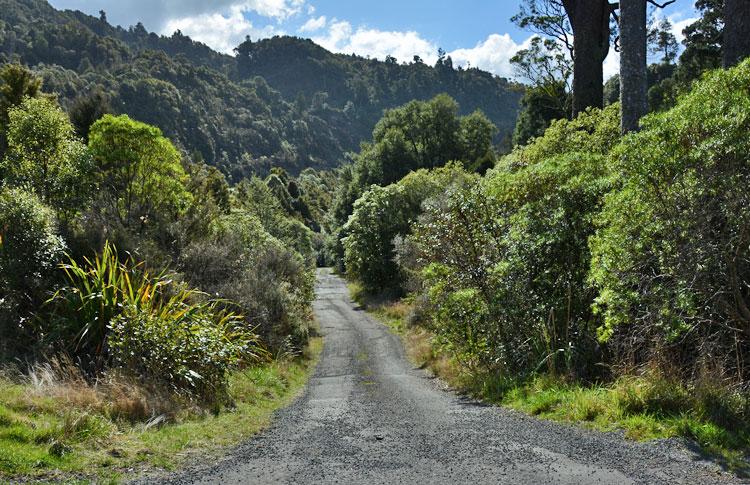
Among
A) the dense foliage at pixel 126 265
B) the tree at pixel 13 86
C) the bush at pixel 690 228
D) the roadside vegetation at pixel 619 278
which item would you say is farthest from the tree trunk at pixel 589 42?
the tree at pixel 13 86

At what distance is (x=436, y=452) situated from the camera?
6406 mm

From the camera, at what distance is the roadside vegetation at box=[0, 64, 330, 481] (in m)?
6.77

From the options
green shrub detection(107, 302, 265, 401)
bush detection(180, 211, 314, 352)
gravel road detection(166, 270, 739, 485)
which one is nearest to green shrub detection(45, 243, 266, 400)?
green shrub detection(107, 302, 265, 401)

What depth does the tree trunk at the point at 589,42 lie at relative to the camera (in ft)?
56.7

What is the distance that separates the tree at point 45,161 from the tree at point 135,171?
3.33 feet

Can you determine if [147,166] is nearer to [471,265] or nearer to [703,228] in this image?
[471,265]

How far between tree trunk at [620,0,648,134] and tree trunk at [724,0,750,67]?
1.59m

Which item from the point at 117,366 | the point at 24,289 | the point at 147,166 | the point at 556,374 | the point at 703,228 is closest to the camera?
the point at 703,228

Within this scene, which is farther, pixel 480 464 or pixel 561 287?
pixel 561 287

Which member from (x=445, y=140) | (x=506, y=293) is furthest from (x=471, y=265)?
(x=445, y=140)

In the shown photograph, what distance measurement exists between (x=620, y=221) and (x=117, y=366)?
25.1 feet

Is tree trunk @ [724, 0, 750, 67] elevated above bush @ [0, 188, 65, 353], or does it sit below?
above

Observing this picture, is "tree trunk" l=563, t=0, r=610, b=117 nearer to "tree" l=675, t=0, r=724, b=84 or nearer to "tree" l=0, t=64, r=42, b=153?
"tree" l=675, t=0, r=724, b=84

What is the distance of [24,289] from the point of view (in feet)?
35.0
